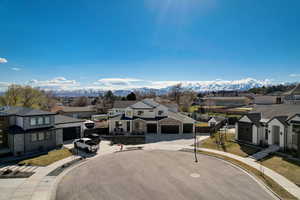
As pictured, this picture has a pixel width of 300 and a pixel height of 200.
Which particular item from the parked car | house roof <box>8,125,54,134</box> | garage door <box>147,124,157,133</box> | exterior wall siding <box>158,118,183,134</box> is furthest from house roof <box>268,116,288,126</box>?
house roof <box>8,125,54,134</box>

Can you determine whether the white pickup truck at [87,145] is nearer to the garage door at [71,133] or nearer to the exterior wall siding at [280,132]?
the garage door at [71,133]

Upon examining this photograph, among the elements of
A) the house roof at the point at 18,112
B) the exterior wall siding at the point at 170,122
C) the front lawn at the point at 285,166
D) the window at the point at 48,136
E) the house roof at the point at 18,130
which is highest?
the house roof at the point at 18,112

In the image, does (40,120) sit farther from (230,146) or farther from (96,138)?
(230,146)

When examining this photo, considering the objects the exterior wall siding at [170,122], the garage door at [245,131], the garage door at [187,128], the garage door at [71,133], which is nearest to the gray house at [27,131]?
the garage door at [71,133]

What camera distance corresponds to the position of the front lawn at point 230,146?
75.5 ft

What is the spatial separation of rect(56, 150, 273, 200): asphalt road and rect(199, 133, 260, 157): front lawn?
15.7 feet

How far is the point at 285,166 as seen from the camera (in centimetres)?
1764

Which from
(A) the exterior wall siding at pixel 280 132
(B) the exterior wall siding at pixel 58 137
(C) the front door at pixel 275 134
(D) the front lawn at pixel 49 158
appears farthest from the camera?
(B) the exterior wall siding at pixel 58 137

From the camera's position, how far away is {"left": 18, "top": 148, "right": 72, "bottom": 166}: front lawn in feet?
62.2

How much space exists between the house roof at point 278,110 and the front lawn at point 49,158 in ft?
93.5

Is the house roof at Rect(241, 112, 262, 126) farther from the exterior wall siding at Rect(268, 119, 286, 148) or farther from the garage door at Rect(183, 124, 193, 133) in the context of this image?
the garage door at Rect(183, 124, 193, 133)

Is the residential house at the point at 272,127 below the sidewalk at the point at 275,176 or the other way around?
the other way around

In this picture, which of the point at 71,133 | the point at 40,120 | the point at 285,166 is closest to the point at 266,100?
the point at 285,166

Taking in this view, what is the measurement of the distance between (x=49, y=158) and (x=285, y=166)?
25147mm
